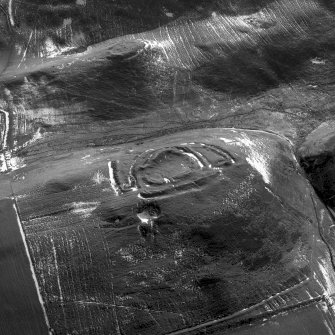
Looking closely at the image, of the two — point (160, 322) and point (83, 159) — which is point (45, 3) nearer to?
point (83, 159)

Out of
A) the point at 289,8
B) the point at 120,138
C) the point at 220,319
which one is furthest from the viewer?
the point at 289,8

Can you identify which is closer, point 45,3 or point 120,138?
point 120,138

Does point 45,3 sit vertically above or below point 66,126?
above

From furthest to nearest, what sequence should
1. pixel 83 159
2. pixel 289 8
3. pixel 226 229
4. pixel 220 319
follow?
pixel 289 8 < pixel 83 159 < pixel 226 229 < pixel 220 319

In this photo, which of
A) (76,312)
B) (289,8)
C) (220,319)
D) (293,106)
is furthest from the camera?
(289,8)

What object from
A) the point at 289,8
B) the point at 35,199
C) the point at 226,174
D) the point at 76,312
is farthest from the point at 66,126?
the point at 289,8

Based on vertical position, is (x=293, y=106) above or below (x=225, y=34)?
below

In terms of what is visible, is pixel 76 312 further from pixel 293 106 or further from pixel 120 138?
pixel 293 106

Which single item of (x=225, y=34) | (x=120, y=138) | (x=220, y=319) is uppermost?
(x=225, y=34)

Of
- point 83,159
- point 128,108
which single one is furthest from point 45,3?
point 83,159
